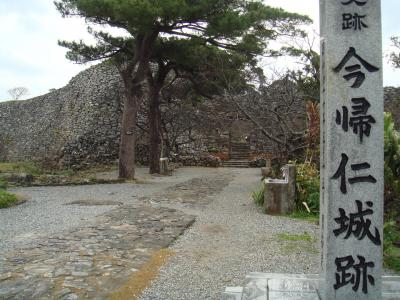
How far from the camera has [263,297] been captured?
2.75 meters

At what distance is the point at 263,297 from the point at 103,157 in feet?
53.5

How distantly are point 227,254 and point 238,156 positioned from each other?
16.0 meters

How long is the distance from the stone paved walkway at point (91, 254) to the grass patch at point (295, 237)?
1.37 metres

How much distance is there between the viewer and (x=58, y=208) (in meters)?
7.32

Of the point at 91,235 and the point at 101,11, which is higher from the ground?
the point at 101,11

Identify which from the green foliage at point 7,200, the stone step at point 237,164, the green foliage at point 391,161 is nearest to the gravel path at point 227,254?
the green foliage at point 391,161

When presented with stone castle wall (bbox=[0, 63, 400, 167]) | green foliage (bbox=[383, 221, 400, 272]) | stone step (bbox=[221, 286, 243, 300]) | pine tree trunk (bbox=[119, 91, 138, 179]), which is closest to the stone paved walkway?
stone step (bbox=[221, 286, 243, 300])

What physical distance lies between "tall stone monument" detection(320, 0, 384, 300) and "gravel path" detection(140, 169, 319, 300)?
1184 millimetres

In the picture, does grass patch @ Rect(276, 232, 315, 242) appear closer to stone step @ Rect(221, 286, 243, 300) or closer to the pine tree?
stone step @ Rect(221, 286, 243, 300)

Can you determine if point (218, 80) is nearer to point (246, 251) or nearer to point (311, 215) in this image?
point (311, 215)

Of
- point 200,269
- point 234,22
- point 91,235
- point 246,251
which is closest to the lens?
point 200,269

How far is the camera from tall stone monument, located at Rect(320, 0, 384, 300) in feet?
8.70

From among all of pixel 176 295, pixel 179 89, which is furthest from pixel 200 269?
pixel 179 89

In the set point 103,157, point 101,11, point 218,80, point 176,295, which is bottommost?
point 176,295
